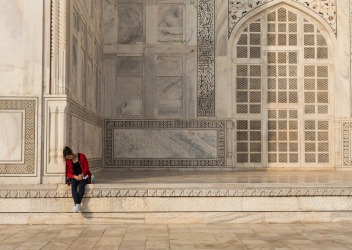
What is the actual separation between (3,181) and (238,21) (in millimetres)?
5608

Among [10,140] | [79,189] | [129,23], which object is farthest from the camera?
[129,23]

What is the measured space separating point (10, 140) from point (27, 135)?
0.66 ft

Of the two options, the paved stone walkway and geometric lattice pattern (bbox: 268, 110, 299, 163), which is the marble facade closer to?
geometric lattice pattern (bbox: 268, 110, 299, 163)

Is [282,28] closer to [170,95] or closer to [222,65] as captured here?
[222,65]

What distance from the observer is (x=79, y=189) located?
5531mm

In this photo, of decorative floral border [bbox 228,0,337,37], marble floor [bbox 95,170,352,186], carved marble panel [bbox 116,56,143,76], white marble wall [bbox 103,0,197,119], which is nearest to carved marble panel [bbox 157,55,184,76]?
white marble wall [bbox 103,0,197,119]

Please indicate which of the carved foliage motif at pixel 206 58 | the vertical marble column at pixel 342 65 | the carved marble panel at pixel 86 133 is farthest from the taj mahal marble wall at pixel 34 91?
the vertical marble column at pixel 342 65

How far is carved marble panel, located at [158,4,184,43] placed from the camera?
381 inches

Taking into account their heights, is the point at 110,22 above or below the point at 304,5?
below

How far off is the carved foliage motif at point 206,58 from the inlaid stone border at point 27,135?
4159 millimetres

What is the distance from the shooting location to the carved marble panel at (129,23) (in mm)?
9680

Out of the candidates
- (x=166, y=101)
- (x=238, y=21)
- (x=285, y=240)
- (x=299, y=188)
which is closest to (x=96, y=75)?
(x=166, y=101)

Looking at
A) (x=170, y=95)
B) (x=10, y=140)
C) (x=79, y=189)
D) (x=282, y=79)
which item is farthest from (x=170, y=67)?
(x=79, y=189)

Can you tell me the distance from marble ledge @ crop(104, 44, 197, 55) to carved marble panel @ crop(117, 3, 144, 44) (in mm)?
120
